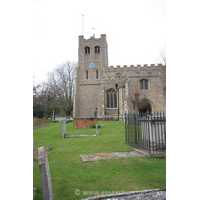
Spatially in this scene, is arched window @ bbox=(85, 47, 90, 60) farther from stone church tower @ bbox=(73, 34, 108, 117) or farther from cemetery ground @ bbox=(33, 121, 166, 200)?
cemetery ground @ bbox=(33, 121, 166, 200)

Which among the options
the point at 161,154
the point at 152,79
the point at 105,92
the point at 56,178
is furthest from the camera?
the point at 105,92

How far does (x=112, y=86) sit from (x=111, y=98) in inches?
79.6

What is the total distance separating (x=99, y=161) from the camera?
399 centimetres

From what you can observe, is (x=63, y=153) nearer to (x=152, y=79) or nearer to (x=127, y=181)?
(x=127, y=181)

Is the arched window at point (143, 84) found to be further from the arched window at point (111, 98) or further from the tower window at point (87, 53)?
the tower window at point (87, 53)

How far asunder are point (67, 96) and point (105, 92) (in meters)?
12.3

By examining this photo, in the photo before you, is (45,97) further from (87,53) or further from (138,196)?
(138,196)

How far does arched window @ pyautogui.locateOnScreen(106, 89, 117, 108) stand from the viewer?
23.8 meters

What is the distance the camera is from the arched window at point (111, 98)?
78.2 feet

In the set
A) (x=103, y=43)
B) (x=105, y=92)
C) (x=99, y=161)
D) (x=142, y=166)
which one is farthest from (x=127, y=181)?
(x=103, y=43)
